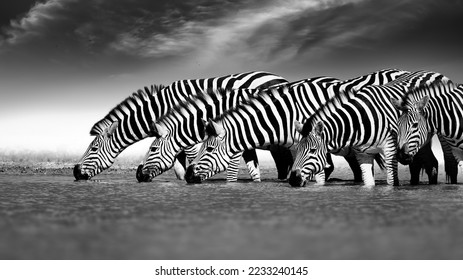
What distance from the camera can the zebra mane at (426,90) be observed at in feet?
27.2

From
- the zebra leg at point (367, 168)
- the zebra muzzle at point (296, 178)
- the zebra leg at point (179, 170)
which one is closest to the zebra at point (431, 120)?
the zebra leg at point (367, 168)

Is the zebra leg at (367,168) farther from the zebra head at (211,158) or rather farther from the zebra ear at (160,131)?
the zebra ear at (160,131)

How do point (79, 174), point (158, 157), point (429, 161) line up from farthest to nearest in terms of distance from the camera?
point (79, 174) → point (158, 157) → point (429, 161)

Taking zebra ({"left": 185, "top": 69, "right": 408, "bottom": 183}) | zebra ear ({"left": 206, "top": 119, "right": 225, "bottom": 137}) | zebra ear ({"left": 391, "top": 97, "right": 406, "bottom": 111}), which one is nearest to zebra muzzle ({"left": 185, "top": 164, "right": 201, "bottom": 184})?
zebra ({"left": 185, "top": 69, "right": 408, "bottom": 183})

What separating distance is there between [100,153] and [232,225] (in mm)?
6253

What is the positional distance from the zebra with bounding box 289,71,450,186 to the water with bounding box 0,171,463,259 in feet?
2.53

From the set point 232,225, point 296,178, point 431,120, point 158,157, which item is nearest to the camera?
point 232,225

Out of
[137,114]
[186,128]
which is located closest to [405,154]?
[186,128]

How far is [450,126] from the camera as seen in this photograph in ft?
27.6

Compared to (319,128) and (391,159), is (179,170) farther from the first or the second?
(391,159)

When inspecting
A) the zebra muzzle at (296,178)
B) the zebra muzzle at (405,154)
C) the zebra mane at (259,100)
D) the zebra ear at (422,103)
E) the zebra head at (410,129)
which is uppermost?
the zebra mane at (259,100)

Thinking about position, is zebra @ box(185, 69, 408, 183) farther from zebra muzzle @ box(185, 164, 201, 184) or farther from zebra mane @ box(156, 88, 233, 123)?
zebra mane @ box(156, 88, 233, 123)

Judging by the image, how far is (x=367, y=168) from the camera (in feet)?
26.6

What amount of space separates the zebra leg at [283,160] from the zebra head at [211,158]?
65.3 inches
